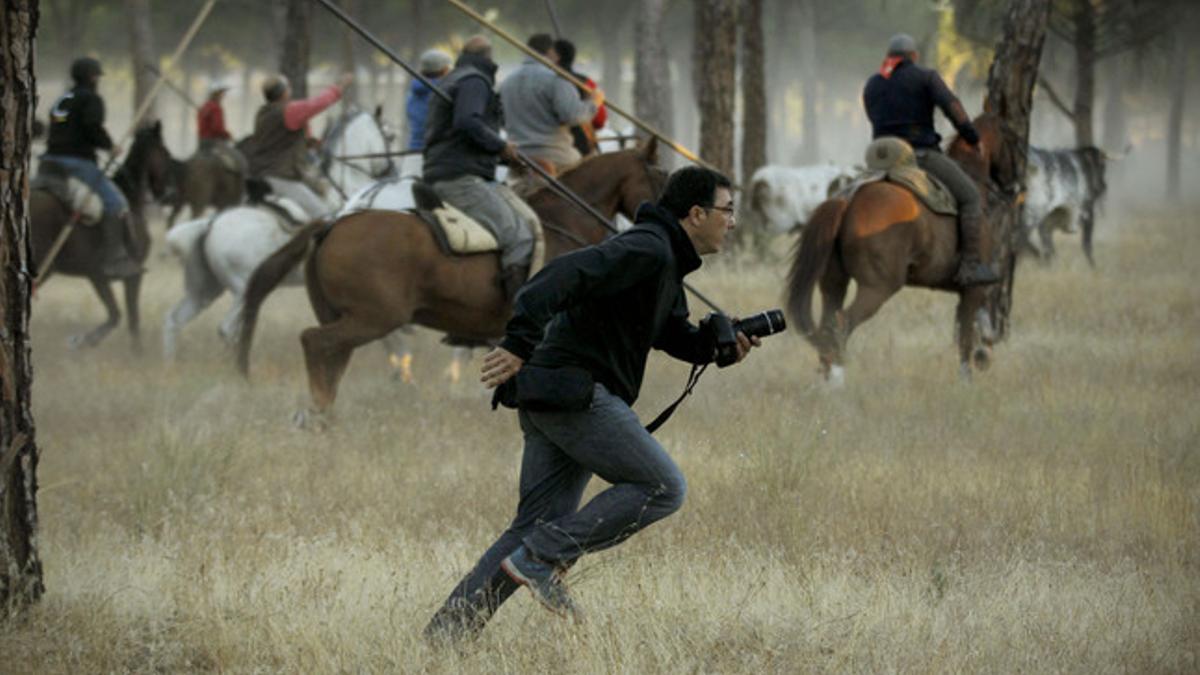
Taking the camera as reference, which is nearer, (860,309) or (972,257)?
(860,309)

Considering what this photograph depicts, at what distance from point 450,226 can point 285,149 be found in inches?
233

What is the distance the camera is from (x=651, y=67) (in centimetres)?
2602

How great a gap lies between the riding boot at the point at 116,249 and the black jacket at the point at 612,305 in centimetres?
1059

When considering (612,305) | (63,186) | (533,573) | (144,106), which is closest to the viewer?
(612,305)

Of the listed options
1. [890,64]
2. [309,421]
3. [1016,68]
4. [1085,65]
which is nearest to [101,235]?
[309,421]

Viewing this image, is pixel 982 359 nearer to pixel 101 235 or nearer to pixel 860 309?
pixel 860 309

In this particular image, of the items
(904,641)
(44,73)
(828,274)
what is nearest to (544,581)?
(904,641)

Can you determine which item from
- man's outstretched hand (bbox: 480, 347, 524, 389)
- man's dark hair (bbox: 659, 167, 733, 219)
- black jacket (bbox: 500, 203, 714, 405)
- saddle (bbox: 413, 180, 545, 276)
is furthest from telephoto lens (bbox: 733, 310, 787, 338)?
saddle (bbox: 413, 180, 545, 276)

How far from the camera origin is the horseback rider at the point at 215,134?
22438 millimetres

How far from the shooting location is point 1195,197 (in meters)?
52.5

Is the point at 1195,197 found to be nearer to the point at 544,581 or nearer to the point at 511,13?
the point at 511,13

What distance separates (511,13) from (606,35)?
280cm

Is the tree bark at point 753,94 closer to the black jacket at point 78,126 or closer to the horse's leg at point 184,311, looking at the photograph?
the horse's leg at point 184,311

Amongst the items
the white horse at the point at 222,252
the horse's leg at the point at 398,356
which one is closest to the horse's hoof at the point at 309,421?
the horse's leg at the point at 398,356
